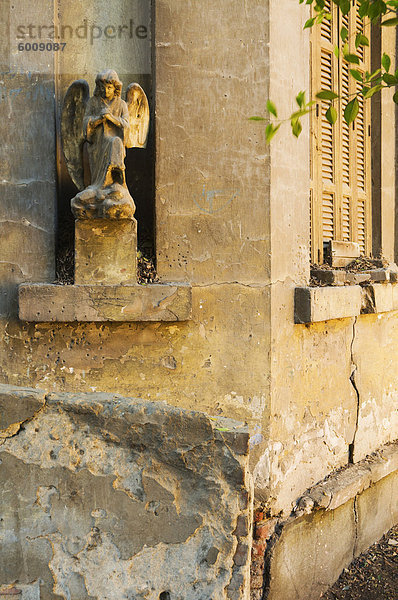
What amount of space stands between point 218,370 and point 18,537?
6.47ft

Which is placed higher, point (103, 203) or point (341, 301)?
point (103, 203)

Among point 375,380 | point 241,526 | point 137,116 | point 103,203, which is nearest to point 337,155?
point 375,380

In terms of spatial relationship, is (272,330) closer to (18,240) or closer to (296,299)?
(296,299)

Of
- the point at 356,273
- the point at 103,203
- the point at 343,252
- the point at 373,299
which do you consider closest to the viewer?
the point at 103,203

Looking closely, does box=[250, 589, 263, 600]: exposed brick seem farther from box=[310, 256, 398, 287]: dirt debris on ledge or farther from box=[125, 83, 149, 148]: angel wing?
box=[125, 83, 149, 148]: angel wing

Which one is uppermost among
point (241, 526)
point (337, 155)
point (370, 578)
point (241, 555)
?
point (337, 155)

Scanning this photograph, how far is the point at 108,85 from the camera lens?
155 inches

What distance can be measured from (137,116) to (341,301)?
2.13m

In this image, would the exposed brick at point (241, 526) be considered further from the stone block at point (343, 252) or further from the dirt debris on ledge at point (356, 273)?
the stone block at point (343, 252)

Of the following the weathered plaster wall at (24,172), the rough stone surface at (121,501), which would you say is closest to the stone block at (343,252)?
the weathered plaster wall at (24,172)

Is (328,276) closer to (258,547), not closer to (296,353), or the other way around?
(296,353)

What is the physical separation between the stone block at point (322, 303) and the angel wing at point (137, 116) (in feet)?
5.23

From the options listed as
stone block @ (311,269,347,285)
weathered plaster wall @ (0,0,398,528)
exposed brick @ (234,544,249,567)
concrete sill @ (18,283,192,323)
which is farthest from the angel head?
exposed brick @ (234,544,249,567)

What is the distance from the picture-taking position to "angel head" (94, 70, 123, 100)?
391 centimetres
